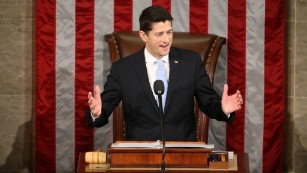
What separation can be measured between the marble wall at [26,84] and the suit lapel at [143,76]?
1.23 meters

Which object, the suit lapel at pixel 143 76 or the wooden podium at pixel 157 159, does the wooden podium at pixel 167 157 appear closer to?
the wooden podium at pixel 157 159

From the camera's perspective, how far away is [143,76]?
439 cm

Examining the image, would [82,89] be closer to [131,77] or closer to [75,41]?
[75,41]

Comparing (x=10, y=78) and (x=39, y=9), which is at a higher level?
(x=39, y=9)

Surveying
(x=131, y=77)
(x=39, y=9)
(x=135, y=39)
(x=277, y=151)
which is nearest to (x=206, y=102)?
(x=131, y=77)

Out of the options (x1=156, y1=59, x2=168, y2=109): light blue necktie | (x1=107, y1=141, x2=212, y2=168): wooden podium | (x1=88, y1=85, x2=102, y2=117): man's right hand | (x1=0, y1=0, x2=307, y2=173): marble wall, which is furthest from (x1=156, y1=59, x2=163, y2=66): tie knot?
(x1=0, y1=0, x2=307, y2=173): marble wall

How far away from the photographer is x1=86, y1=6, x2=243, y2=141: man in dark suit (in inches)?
169

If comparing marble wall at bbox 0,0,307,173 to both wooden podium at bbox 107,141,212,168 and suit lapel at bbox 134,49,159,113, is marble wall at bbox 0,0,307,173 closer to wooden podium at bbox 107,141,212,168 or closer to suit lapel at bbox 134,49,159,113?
suit lapel at bbox 134,49,159,113

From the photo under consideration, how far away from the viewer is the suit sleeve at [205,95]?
13.7ft

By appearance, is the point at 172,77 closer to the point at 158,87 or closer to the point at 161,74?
the point at 161,74

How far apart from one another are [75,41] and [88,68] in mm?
235

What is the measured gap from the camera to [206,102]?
430 centimetres

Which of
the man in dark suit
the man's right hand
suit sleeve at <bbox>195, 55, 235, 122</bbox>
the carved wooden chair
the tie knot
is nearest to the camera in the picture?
the man's right hand

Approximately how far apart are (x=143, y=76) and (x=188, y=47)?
0.64 meters
